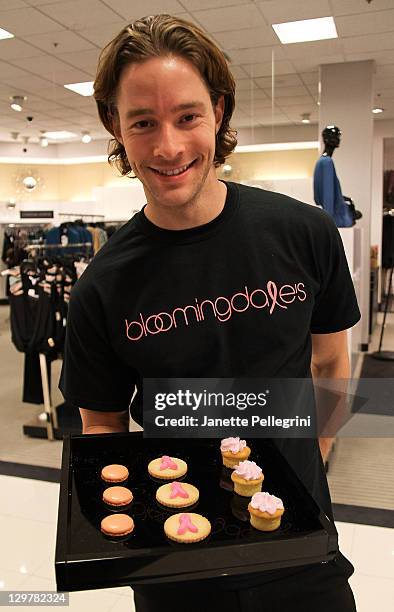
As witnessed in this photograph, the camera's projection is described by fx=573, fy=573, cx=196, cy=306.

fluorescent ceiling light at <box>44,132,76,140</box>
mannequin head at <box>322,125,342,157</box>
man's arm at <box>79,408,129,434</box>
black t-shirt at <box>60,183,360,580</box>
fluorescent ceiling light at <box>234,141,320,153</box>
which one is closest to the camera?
black t-shirt at <box>60,183,360,580</box>

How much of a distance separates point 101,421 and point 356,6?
4.93 metres

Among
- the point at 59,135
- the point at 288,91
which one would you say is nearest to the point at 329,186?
the point at 288,91

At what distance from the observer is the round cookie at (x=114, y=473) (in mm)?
999

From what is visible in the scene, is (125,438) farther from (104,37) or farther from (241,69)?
(241,69)

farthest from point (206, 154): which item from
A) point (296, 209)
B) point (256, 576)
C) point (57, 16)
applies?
point (57, 16)

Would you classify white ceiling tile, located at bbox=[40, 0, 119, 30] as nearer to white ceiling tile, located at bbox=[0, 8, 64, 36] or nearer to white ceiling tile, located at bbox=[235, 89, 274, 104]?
white ceiling tile, located at bbox=[0, 8, 64, 36]

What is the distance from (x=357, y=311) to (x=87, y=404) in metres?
0.57

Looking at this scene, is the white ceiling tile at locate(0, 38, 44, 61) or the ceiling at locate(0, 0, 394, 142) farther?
the white ceiling tile at locate(0, 38, 44, 61)

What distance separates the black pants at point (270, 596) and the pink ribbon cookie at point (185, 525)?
0.43 ft

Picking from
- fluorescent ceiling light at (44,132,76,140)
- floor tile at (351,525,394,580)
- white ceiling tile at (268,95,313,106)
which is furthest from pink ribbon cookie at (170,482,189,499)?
fluorescent ceiling light at (44,132,76,140)

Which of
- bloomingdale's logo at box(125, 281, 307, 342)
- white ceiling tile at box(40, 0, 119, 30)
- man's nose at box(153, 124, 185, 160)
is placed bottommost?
bloomingdale's logo at box(125, 281, 307, 342)

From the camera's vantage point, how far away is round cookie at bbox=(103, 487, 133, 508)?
0.95 metres

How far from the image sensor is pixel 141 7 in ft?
15.8

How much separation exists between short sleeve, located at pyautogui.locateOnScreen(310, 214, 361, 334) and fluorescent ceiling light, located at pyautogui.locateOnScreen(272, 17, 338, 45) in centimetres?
491
